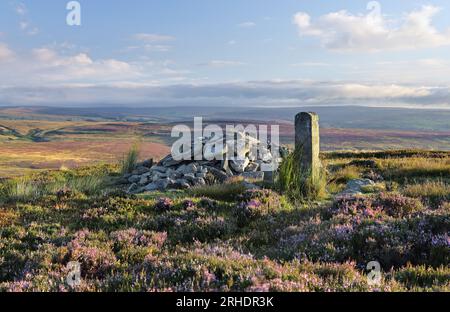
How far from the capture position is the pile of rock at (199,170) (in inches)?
666

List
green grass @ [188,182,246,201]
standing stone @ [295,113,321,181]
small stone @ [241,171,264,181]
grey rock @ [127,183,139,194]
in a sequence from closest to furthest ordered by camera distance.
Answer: green grass @ [188,182,246,201] → standing stone @ [295,113,321,181] → grey rock @ [127,183,139,194] → small stone @ [241,171,264,181]

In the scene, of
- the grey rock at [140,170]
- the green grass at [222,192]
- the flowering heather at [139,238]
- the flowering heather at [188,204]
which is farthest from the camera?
the grey rock at [140,170]

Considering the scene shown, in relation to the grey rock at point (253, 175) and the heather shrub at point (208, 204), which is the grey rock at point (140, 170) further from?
the heather shrub at point (208, 204)

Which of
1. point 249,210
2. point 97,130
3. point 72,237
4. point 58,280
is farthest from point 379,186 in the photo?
point 97,130

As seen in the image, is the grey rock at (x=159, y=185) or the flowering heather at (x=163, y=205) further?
the grey rock at (x=159, y=185)

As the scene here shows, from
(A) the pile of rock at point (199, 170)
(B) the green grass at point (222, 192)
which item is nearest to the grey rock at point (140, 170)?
(A) the pile of rock at point (199, 170)

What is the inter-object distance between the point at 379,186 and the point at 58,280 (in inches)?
511

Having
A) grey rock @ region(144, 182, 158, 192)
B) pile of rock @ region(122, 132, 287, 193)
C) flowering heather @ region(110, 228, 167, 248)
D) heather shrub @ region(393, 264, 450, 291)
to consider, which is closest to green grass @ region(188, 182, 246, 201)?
pile of rock @ region(122, 132, 287, 193)

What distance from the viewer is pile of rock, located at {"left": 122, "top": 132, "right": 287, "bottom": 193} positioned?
1692 centimetres

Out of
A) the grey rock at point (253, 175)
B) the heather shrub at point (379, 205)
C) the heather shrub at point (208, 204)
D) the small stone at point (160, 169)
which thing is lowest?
the heather shrub at point (208, 204)

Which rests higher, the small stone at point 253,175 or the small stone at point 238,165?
the small stone at point 238,165

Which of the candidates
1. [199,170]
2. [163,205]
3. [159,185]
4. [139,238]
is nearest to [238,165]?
[199,170]

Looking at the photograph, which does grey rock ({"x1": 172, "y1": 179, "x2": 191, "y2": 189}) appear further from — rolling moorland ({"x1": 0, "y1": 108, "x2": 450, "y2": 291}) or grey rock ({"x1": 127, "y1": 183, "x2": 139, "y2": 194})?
grey rock ({"x1": 127, "y1": 183, "x2": 139, "y2": 194})
